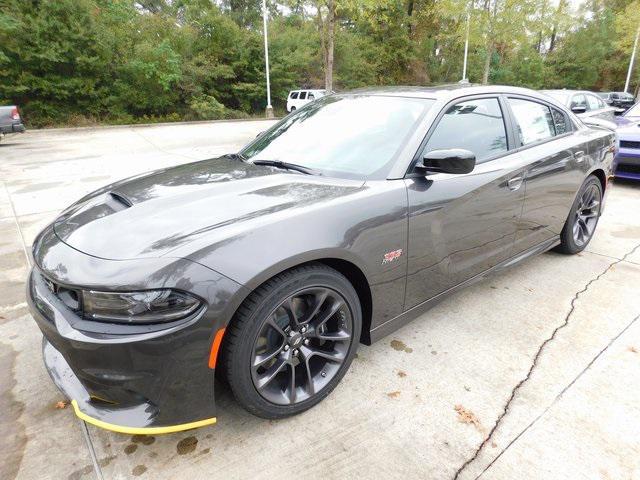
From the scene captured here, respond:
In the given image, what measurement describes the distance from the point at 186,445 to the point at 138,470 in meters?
0.21

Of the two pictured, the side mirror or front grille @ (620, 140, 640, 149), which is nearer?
the side mirror

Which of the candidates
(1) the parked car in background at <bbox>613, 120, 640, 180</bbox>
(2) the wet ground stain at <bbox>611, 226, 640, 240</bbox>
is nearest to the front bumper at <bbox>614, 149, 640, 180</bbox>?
(1) the parked car in background at <bbox>613, 120, 640, 180</bbox>

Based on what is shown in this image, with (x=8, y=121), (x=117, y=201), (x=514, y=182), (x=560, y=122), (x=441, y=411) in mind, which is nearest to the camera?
(x=441, y=411)

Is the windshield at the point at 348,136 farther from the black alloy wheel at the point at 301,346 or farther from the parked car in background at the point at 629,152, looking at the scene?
the parked car in background at the point at 629,152

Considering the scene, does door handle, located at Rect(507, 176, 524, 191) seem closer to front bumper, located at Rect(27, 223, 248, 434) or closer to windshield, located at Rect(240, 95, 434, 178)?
windshield, located at Rect(240, 95, 434, 178)

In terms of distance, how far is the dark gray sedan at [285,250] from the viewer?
1.59m

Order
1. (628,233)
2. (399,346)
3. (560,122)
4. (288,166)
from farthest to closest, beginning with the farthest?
(628,233) → (560,122) → (399,346) → (288,166)

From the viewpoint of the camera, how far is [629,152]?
21.3 ft

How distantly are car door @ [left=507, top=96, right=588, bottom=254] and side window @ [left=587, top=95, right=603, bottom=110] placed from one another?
23.1ft

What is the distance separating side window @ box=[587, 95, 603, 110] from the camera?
9294 millimetres

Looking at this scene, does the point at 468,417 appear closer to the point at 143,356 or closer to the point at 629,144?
the point at 143,356

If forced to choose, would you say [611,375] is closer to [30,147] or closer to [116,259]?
[116,259]

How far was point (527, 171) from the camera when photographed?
9.68 ft

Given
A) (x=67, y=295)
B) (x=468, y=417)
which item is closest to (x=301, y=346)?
(x=468, y=417)
